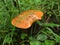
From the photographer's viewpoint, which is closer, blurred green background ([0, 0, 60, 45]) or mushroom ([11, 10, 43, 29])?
mushroom ([11, 10, 43, 29])

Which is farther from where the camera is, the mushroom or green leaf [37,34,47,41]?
green leaf [37,34,47,41]

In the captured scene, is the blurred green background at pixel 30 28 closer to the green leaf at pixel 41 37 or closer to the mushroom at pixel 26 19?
the green leaf at pixel 41 37

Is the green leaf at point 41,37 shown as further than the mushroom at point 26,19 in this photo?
Yes

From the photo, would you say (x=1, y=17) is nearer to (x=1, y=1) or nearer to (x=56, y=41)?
(x=1, y=1)

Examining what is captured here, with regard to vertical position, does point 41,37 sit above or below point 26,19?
below

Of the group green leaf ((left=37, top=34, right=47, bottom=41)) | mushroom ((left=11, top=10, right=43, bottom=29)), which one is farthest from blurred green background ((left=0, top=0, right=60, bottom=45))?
mushroom ((left=11, top=10, right=43, bottom=29))

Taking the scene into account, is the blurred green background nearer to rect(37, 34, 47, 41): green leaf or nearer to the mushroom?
rect(37, 34, 47, 41): green leaf

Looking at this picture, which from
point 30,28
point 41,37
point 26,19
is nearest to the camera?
point 26,19

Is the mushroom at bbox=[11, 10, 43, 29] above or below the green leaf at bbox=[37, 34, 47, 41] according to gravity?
above

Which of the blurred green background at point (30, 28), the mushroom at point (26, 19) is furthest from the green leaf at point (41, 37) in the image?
the mushroom at point (26, 19)

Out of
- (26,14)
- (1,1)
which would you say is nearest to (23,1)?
(1,1)

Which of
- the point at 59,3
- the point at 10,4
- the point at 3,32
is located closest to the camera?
the point at 3,32
